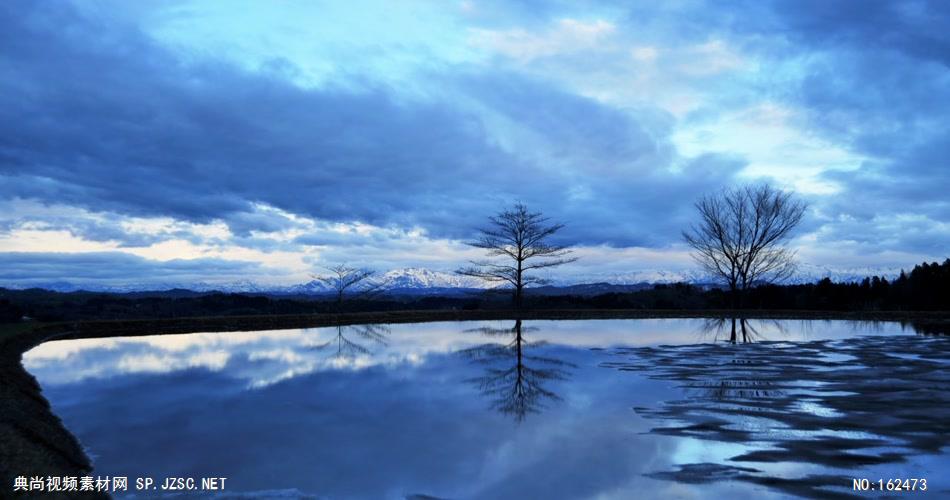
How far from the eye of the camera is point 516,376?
16250 millimetres

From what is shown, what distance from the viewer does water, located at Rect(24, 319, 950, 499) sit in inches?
306

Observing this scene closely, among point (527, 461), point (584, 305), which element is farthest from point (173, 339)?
point (584, 305)

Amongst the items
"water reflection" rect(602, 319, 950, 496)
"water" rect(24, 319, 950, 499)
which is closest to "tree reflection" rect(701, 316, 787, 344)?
"water" rect(24, 319, 950, 499)

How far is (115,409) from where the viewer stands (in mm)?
12359

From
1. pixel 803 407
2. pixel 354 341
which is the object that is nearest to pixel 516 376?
pixel 803 407

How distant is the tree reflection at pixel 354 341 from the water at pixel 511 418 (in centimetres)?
34

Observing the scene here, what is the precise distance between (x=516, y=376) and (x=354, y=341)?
36.2 ft

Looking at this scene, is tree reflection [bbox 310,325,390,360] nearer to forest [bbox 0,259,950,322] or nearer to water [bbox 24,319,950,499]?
water [bbox 24,319,950,499]

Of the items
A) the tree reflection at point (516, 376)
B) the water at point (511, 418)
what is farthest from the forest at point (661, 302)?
the water at point (511, 418)

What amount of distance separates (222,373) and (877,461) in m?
14.9

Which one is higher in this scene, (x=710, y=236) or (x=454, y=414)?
(x=710, y=236)

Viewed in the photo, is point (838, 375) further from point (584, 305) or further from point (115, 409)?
point (584, 305)

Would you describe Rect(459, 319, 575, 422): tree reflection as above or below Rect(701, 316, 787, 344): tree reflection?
below

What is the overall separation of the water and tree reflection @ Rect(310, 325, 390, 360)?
1.10 feet
